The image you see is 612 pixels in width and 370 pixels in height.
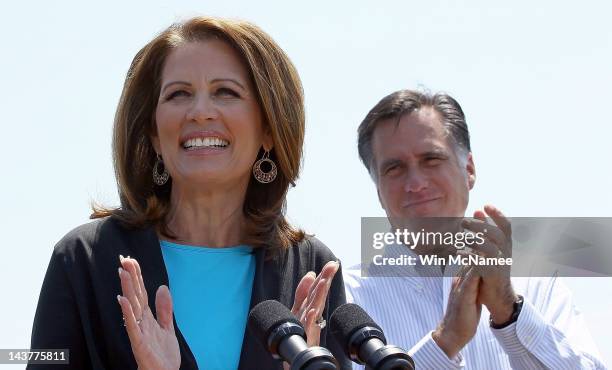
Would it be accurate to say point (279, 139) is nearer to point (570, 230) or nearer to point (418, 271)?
point (418, 271)

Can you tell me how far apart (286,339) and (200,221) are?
1814 mm

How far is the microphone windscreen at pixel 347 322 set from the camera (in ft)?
12.7

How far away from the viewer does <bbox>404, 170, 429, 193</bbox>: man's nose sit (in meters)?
6.74

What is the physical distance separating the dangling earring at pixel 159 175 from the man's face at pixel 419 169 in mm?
1860

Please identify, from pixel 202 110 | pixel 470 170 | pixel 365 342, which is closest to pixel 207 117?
pixel 202 110

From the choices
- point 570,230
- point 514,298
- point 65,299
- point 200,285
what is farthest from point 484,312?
point 65,299

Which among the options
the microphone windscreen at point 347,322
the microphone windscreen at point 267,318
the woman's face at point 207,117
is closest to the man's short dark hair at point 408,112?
the woman's face at point 207,117

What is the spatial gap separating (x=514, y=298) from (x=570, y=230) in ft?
6.11

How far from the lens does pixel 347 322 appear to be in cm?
392

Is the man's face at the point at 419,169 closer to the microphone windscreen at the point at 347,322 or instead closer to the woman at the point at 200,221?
the woman at the point at 200,221

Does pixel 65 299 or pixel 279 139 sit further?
pixel 279 139

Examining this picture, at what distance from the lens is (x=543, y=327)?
591cm

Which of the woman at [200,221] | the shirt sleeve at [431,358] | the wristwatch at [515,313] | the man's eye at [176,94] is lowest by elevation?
the shirt sleeve at [431,358]

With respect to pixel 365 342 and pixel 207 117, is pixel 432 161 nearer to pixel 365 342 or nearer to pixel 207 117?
pixel 207 117
